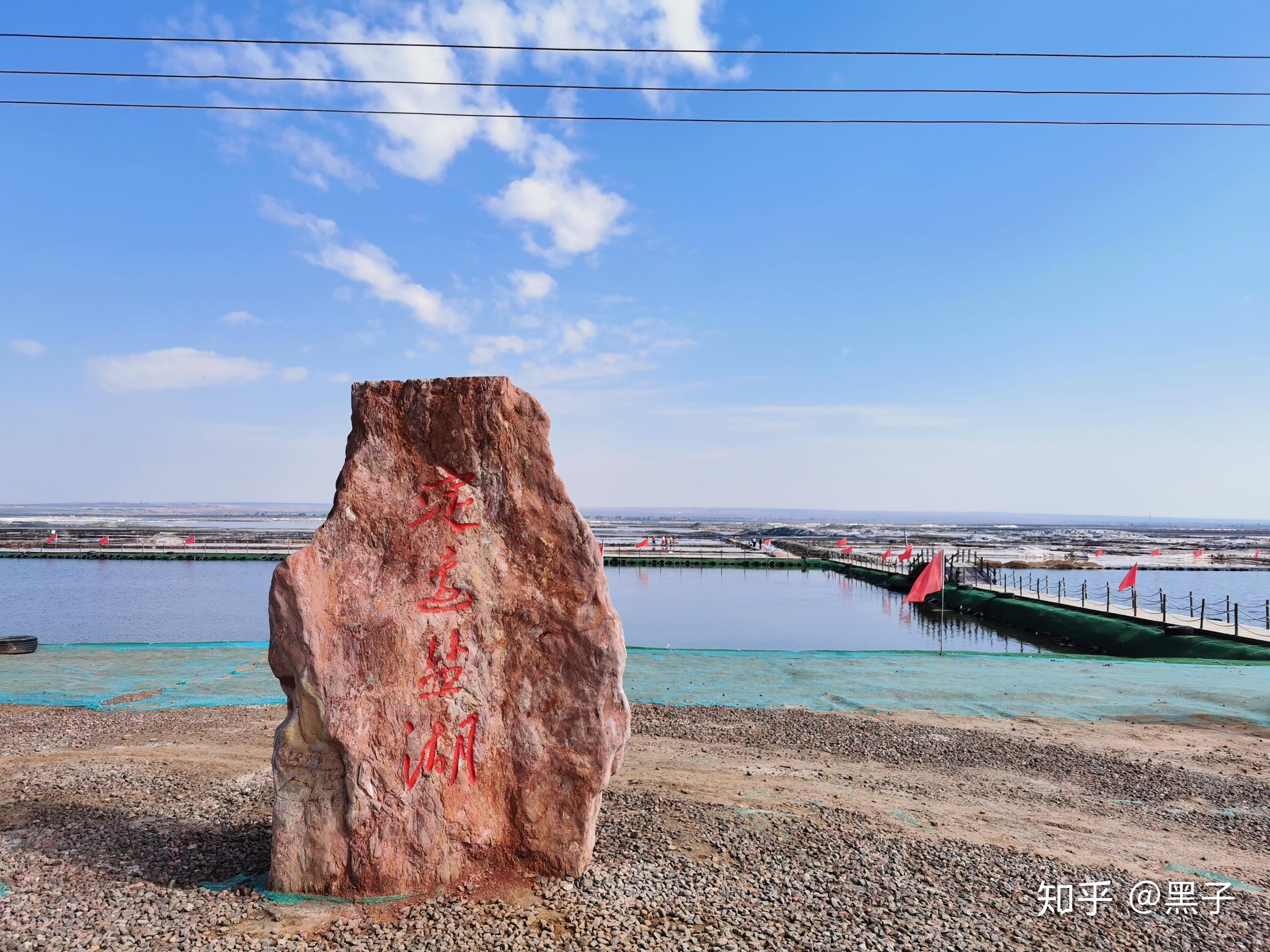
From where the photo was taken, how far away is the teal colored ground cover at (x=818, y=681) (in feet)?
40.2

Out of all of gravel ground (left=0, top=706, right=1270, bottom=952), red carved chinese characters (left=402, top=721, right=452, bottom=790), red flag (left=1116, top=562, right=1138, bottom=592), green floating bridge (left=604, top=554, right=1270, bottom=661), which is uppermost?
red carved chinese characters (left=402, top=721, right=452, bottom=790)

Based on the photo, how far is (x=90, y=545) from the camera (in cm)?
6319

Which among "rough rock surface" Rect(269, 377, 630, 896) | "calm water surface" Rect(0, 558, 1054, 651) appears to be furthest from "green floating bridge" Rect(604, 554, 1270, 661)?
"rough rock surface" Rect(269, 377, 630, 896)

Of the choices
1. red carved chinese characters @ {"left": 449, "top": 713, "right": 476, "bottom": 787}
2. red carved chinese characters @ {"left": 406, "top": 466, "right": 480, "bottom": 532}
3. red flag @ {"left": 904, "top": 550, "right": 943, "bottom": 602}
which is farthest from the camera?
red flag @ {"left": 904, "top": 550, "right": 943, "bottom": 602}

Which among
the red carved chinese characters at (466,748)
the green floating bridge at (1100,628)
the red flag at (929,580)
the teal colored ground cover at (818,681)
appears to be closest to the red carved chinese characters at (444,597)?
the red carved chinese characters at (466,748)

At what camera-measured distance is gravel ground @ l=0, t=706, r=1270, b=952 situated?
471 centimetres

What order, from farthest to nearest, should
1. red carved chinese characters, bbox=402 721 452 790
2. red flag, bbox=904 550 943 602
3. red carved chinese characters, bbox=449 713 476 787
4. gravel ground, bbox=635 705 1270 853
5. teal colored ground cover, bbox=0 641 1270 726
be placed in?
1. red flag, bbox=904 550 943 602
2. teal colored ground cover, bbox=0 641 1270 726
3. gravel ground, bbox=635 705 1270 853
4. red carved chinese characters, bbox=449 713 476 787
5. red carved chinese characters, bbox=402 721 452 790

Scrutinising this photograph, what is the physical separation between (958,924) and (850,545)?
8000 cm

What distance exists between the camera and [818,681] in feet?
46.2

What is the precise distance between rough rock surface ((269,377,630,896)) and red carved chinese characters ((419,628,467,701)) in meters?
0.01

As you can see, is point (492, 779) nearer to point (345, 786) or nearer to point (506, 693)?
point (506, 693)

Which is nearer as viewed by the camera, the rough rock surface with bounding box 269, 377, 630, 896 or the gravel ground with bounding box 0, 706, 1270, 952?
the gravel ground with bounding box 0, 706, 1270, 952

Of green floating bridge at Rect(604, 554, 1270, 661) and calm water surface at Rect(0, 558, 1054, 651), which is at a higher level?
green floating bridge at Rect(604, 554, 1270, 661)

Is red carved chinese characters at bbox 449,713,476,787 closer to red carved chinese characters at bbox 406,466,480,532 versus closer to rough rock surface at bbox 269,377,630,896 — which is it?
rough rock surface at bbox 269,377,630,896
